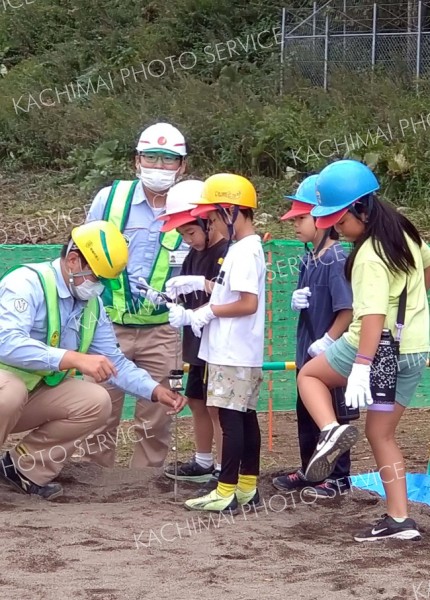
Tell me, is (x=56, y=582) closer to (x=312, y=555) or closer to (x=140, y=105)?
(x=312, y=555)

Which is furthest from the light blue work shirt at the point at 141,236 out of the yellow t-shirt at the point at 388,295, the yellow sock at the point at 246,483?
the yellow t-shirt at the point at 388,295

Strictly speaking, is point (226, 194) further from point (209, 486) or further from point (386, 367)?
point (209, 486)

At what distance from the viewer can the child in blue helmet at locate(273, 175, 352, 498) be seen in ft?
17.5

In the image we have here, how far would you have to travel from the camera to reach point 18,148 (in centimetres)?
1733

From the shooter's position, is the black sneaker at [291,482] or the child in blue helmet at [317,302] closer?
the child in blue helmet at [317,302]

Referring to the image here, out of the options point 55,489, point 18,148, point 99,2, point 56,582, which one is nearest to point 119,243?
point 55,489

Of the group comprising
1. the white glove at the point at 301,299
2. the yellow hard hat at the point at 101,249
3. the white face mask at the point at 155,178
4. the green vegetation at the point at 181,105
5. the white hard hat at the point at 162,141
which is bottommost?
the white glove at the point at 301,299

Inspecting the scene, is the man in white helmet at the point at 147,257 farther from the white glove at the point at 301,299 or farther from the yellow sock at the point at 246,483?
the yellow sock at the point at 246,483

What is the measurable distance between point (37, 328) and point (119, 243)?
614 millimetres

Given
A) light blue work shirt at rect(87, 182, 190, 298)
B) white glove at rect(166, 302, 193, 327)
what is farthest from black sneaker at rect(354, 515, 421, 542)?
light blue work shirt at rect(87, 182, 190, 298)

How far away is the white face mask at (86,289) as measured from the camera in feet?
17.5

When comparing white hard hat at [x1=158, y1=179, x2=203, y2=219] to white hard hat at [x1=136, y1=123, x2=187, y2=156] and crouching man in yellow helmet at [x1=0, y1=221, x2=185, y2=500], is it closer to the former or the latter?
crouching man in yellow helmet at [x1=0, y1=221, x2=185, y2=500]

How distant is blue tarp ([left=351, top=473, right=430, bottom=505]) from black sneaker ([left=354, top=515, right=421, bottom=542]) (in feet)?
2.77

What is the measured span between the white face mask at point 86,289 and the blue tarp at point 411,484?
179 cm
